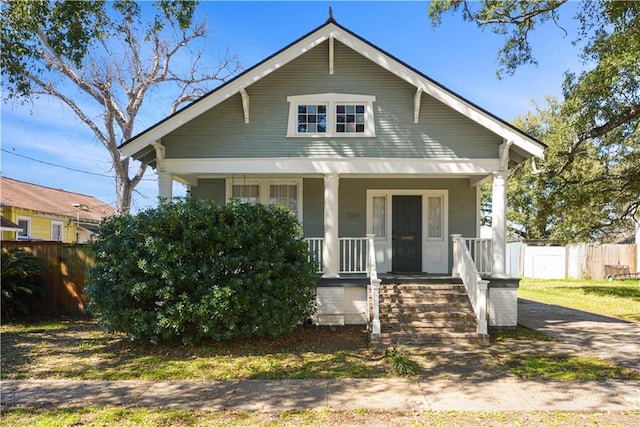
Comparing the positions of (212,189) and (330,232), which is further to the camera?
(212,189)

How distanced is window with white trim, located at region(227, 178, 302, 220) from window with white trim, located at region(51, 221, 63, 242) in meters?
14.9

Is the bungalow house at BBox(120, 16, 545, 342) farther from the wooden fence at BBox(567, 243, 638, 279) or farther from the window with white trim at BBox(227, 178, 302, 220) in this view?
the wooden fence at BBox(567, 243, 638, 279)

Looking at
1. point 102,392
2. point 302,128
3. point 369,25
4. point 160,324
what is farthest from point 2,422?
point 369,25

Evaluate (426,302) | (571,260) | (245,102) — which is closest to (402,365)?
(426,302)

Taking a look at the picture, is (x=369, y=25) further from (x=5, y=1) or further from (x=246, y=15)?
(x=5, y=1)

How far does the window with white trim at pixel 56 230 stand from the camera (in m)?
21.5

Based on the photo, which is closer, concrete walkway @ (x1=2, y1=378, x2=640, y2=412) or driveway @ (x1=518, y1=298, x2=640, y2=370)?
concrete walkway @ (x1=2, y1=378, x2=640, y2=412)

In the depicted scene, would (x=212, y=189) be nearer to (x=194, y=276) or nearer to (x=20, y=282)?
(x=194, y=276)

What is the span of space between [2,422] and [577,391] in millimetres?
6642

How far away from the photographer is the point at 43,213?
20047mm

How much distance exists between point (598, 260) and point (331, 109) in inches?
801

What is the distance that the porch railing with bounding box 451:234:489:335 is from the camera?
26.2ft

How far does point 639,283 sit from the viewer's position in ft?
66.3

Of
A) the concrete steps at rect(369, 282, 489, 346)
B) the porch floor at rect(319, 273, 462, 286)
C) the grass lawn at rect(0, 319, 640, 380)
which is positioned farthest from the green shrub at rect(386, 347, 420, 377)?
the porch floor at rect(319, 273, 462, 286)
